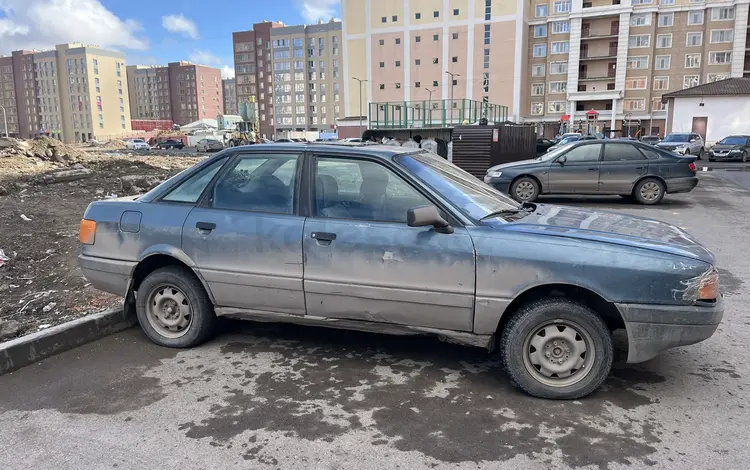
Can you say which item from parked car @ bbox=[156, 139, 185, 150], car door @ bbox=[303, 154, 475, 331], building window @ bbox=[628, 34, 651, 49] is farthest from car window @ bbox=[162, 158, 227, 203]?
building window @ bbox=[628, 34, 651, 49]

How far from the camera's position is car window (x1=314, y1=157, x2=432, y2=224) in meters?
4.03

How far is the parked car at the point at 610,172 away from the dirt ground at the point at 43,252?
31.6 feet

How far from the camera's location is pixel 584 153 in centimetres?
1301

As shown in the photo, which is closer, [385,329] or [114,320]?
[385,329]

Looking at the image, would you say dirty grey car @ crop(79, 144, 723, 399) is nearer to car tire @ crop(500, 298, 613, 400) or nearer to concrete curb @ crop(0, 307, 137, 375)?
car tire @ crop(500, 298, 613, 400)

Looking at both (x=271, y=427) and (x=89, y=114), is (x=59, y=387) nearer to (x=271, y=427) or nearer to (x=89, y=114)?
(x=271, y=427)

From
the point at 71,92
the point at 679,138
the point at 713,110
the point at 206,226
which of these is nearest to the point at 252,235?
the point at 206,226

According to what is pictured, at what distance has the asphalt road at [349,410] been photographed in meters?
3.06

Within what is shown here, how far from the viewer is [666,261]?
352cm

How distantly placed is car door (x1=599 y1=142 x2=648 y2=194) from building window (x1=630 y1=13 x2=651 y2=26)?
6896 centimetres

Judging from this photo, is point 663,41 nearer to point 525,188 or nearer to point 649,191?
point 649,191

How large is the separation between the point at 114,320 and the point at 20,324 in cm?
110

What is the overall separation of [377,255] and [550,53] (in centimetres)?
8106

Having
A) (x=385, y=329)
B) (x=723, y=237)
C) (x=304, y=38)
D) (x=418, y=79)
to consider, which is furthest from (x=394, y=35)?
(x=385, y=329)
